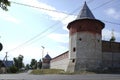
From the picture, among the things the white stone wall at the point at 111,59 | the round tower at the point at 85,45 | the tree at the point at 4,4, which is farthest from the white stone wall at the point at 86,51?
the tree at the point at 4,4

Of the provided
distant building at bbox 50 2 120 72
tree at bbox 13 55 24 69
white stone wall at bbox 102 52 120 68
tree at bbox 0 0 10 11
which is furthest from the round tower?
tree at bbox 13 55 24 69

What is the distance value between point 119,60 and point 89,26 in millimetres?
10480

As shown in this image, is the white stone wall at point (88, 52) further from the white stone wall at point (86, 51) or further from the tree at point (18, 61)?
the tree at point (18, 61)

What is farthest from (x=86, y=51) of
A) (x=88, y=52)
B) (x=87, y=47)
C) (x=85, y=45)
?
(x=85, y=45)

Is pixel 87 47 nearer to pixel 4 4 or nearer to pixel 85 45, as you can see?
pixel 85 45

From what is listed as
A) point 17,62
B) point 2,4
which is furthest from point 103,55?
point 17,62

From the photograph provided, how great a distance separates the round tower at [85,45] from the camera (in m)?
41.9

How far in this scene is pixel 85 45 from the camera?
42469 millimetres

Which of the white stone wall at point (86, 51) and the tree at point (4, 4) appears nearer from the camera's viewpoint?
the tree at point (4, 4)

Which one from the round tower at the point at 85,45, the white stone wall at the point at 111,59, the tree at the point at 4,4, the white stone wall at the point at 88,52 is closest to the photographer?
the tree at the point at 4,4

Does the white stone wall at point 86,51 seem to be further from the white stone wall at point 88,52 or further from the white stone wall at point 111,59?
the white stone wall at point 111,59

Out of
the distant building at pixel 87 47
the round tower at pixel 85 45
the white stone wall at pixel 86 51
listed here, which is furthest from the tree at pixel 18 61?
the white stone wall at pixel 86 51

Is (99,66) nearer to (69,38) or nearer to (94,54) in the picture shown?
(94,54)

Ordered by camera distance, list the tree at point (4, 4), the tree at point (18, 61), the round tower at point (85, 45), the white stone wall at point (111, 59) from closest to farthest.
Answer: the tree at point (4, 4) < the round tower at point (85, 45) < the white stone wall at point (111, 59) < the tree at point (18, 61)
